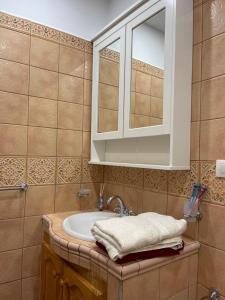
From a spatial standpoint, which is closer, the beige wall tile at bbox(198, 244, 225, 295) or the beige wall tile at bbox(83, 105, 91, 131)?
the beige wall tile at bbox(198, 244, 225, 295)

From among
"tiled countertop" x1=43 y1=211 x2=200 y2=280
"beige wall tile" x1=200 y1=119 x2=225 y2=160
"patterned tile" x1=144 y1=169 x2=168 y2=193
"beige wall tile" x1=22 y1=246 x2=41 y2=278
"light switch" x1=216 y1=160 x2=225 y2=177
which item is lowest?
"beige wall tile" x1=22 y1=246 x2=41 y2=278

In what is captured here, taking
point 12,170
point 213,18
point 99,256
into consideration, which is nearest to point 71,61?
point 12,170

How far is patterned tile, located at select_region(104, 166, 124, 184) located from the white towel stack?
0.62 m

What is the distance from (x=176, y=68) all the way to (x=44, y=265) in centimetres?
135

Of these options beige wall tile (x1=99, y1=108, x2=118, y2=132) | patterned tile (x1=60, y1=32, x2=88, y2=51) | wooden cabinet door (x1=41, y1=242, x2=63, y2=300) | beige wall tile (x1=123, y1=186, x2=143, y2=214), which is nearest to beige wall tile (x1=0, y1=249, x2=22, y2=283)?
wooden cabinet door (x1=41, y1=242, x2=63, y2=300)

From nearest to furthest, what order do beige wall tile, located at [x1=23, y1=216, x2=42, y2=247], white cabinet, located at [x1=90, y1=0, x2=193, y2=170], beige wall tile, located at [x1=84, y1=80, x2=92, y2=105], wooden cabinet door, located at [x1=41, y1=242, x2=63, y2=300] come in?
white cabinet, located at [x1=90, y1=0, x2=193, y2=170]
wooden cabinet door, located at [x1=41, y1=242, x2=63, y2=300]
beige wall tile, located at [x1=23, y1=216, x2=42, y2=247]
beige wall tile, located at [x1=84, y1=80, x2=92, y2=105]

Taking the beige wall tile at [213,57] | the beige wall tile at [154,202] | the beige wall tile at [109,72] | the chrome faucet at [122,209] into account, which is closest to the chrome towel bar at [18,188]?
the chrome faucet at [122,209]

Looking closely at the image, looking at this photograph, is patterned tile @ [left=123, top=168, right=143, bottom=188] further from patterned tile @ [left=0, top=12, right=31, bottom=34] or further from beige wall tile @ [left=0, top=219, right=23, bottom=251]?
patterned tile @ [left=0, top=12, right=31, bottom=34]

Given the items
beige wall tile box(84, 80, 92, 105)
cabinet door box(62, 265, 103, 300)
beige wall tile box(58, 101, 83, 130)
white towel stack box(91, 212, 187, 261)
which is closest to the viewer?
white towel stack box(91, 212, 187, 261)

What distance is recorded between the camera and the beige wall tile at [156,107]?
119cm

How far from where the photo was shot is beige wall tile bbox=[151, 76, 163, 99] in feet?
3.93

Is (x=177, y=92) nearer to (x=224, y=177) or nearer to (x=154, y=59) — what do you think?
(x=154, y=59)

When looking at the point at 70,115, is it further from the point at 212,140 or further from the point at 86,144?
the point at 212,140

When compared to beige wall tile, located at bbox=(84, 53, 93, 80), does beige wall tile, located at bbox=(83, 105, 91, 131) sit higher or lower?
lower
